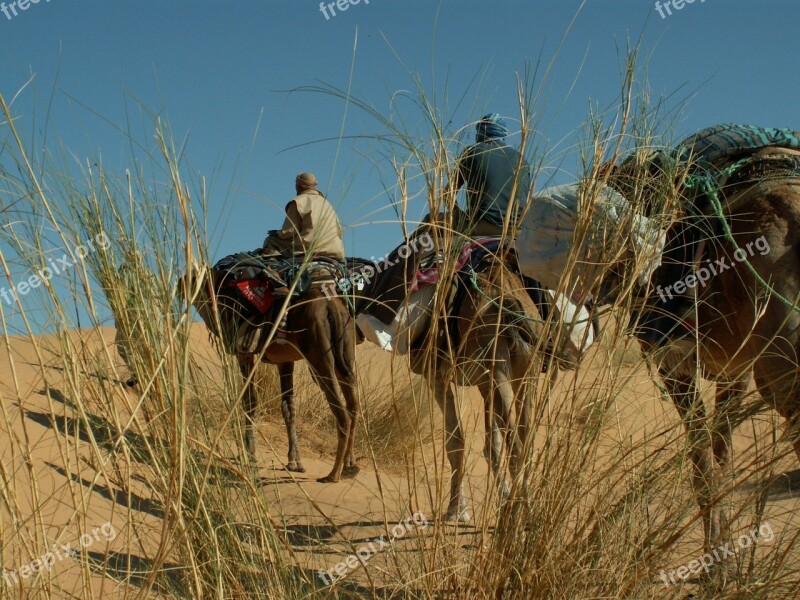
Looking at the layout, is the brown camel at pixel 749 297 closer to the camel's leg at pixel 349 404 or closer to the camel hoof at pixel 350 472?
the camel's leg at pixel 349 404

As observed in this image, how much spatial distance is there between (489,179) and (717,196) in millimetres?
1380

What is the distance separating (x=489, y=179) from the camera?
4691mm

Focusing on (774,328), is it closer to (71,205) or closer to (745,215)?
(745,215)

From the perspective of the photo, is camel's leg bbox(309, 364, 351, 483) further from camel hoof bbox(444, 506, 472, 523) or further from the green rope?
the green rope

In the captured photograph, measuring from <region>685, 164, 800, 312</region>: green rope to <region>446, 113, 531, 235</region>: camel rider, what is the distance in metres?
0.72

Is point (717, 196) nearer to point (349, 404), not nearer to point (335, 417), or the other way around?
point (335, 417)

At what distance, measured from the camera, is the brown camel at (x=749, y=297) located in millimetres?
2932

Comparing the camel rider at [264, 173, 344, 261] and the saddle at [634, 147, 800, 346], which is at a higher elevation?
the camel rider at [264, 173, 344, 261]

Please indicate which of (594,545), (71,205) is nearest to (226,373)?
(71,205)

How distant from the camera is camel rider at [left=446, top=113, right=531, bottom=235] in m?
2.78

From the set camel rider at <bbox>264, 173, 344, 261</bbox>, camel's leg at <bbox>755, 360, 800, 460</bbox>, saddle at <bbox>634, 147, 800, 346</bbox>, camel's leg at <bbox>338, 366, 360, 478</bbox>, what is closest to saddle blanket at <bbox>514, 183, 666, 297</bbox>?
saddle at <bbox>634, 147, 800, 346</bbox>

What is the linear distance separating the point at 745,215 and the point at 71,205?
2622mm

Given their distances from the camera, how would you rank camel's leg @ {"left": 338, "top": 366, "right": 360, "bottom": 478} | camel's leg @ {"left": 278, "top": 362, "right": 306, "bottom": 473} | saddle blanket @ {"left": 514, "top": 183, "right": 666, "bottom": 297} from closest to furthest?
1. saddle blanket @ {"left": 514, "top": 183, "right": 666, "bottom": 297}
2. camel's leg @ {"left": 338, "top": 366, "right": 360, "bottom": 478}
3. camel's leg @ {"left": 278, "top": 362, "right": 306, "bottom": 473}

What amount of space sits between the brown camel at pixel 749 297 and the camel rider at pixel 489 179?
1.73 feet
